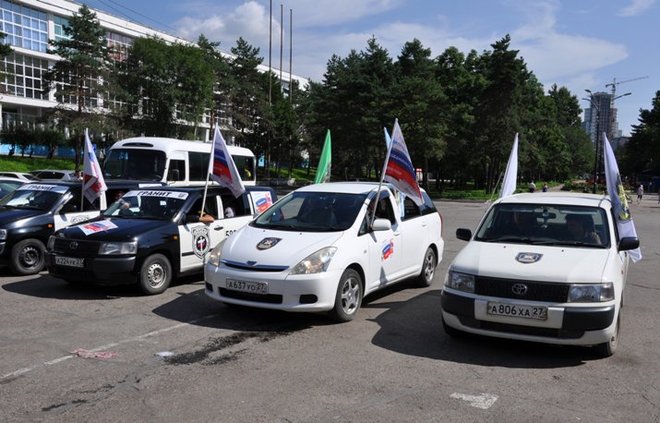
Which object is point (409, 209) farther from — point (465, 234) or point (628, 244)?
point (628, 244)

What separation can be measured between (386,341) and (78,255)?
4.54m

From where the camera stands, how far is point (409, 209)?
29.0 ft

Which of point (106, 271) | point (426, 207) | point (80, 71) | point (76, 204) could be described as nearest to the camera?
point (106, 271)

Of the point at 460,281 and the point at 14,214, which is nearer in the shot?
the point at 460,281

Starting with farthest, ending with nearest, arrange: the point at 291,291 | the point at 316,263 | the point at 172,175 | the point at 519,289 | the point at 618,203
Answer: the point at 172,175 < the point at 618,203 < the point at 316,263 < the point at 291,291 < the point at 519,289

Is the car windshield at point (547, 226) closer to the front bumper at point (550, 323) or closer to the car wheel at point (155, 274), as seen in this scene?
the front bumper at point (550, 323)

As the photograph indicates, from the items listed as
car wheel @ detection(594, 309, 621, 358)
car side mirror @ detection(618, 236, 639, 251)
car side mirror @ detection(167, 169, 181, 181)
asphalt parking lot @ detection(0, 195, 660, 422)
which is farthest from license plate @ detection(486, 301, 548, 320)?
car side mirror @ detection(167, 169, 181, 181)

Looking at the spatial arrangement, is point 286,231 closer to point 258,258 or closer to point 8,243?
point 258,258

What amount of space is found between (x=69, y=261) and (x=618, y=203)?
744 centimetres

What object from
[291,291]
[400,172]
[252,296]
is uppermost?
[400,172]

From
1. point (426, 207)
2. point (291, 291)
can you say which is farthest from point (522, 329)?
point (426, 207)

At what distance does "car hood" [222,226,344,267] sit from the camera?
6574 mm

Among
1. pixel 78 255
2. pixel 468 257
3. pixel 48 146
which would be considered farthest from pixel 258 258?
pixel 48 146

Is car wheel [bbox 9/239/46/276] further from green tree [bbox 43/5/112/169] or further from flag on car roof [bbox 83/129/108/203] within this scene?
green tree [bbox 43/5/112/169]
